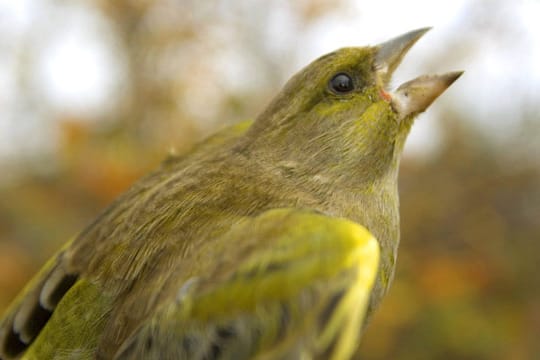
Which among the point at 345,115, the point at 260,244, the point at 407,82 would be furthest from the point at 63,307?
the point at 407,82

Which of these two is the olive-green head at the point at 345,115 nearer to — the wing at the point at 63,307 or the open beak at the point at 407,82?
the open beak at the point at 407,82

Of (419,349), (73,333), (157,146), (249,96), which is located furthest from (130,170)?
(73,333)

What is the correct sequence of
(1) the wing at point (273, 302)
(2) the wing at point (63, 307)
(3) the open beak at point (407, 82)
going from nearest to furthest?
(1) the wing at point (273, 302), (2) the wing at point (63, 307), (3) the open beak at point (407, 82)

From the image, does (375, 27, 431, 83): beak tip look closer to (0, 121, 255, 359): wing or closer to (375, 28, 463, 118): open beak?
(375, 28, 463, 118): open beak

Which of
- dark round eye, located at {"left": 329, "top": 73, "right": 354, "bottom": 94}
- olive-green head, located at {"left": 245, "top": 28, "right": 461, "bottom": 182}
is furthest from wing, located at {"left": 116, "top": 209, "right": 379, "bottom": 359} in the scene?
dark round eye, located at {"left": 329, "top": 73, "right": 354, "bottom": 94}

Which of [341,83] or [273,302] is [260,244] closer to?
[273,302]

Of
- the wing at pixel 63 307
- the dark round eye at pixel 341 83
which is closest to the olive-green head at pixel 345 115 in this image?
the dark round eye at pixel 341 83

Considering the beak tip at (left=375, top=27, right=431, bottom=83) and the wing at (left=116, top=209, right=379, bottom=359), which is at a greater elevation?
the beak tip at (left=375, top=27, right=431, bottom=83)
